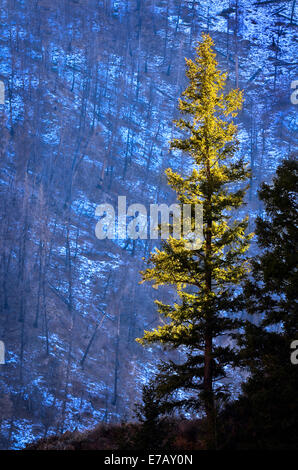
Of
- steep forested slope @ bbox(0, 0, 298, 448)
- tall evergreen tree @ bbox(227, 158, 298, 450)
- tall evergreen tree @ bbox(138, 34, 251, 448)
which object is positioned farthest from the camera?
steep forested slope @ bbox(0, 0, 298, 448)

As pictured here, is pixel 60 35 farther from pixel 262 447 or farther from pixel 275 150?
pixel 262 447

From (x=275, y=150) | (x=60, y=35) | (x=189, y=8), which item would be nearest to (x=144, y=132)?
(x=275, y=150)

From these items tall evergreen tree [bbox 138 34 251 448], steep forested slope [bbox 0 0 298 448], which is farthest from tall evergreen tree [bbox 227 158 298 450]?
steep forested slope [bbox 0 0 298 448]

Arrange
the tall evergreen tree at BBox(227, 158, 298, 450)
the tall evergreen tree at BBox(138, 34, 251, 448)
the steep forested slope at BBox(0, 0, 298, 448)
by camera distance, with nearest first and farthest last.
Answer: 1. the tall evergreen tree at BBox(227, 158, 298, 450)
2. the tall evergreen tree at BBox(138, 34, 251, 448)
3. the steep forested slope at BBox(0, 0, 298, 448)

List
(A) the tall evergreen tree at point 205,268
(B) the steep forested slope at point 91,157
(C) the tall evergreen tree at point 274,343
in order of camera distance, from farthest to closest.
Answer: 1. (B) the steep forested slope at point 91,157
2. (A) the tall evergreen tree at point 205,268
3. (C) the tall evergreen tree at point 274,343

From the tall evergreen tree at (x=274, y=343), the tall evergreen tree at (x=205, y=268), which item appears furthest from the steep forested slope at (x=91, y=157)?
the tall evergreen tree at (x=274, y=343)

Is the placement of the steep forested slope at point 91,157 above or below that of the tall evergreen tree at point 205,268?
above

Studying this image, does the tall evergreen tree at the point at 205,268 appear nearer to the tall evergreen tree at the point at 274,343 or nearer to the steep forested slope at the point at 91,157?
the tall evergreen tree at the point at 274,343

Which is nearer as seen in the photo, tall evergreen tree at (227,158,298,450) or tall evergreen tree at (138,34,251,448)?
tall evergreen tree at (227,158,298,450)

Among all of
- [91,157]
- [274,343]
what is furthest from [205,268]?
[91,157]

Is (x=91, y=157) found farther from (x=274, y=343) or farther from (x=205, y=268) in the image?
(x=274, y=343)

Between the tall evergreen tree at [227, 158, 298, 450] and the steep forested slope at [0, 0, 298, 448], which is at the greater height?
the steep forested slope at [0, 0, 298, 448]

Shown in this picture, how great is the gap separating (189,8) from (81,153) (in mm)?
53514

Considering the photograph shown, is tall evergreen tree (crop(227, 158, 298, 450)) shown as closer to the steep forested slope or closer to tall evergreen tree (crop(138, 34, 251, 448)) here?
tall evergreen tree (crop(138, 34, 251, 448))
